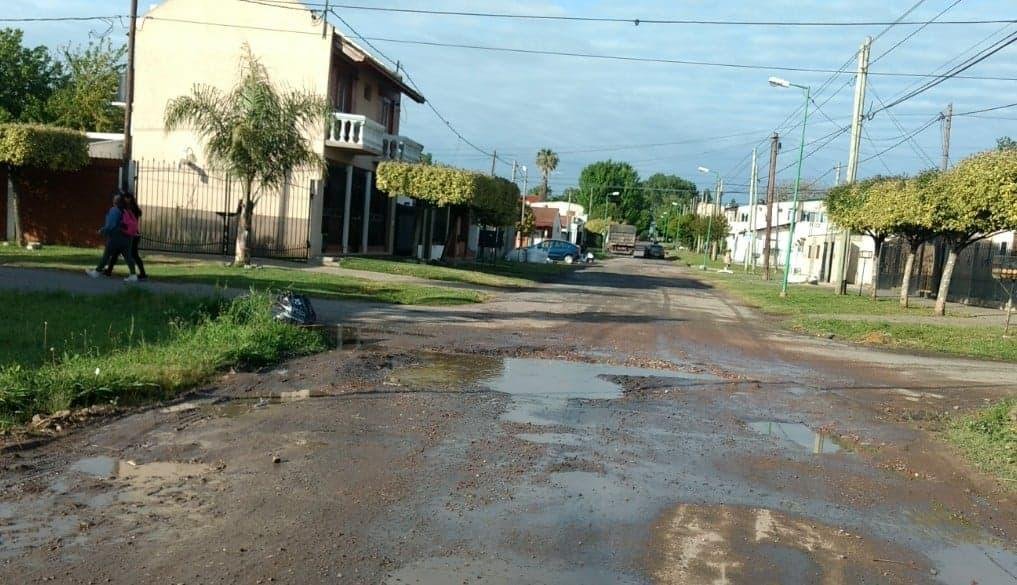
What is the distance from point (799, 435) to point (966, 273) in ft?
89.0

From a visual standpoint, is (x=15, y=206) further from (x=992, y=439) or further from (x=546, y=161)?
(x=546, y=161)

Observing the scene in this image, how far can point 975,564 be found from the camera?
18.2 ft

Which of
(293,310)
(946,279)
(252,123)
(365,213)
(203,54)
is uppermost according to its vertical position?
(203,54)

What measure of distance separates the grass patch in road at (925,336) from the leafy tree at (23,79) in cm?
4239

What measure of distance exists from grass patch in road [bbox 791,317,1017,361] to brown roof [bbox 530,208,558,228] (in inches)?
2850

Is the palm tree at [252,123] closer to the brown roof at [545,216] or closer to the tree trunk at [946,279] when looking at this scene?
the tree trunk at [946,279]

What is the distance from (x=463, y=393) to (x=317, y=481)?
3.53m

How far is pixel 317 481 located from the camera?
6.25m

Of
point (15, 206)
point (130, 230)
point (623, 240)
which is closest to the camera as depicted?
point (130, 230)

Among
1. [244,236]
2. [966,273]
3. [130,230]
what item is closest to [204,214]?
[244,236]

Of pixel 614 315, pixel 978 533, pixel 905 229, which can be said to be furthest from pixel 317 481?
pixel 905 229

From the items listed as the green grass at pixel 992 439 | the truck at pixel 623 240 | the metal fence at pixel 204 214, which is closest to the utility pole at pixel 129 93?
the metal fence at pixel 204 214

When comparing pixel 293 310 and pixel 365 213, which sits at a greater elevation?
pixel 365 213

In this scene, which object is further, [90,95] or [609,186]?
[609,186]
